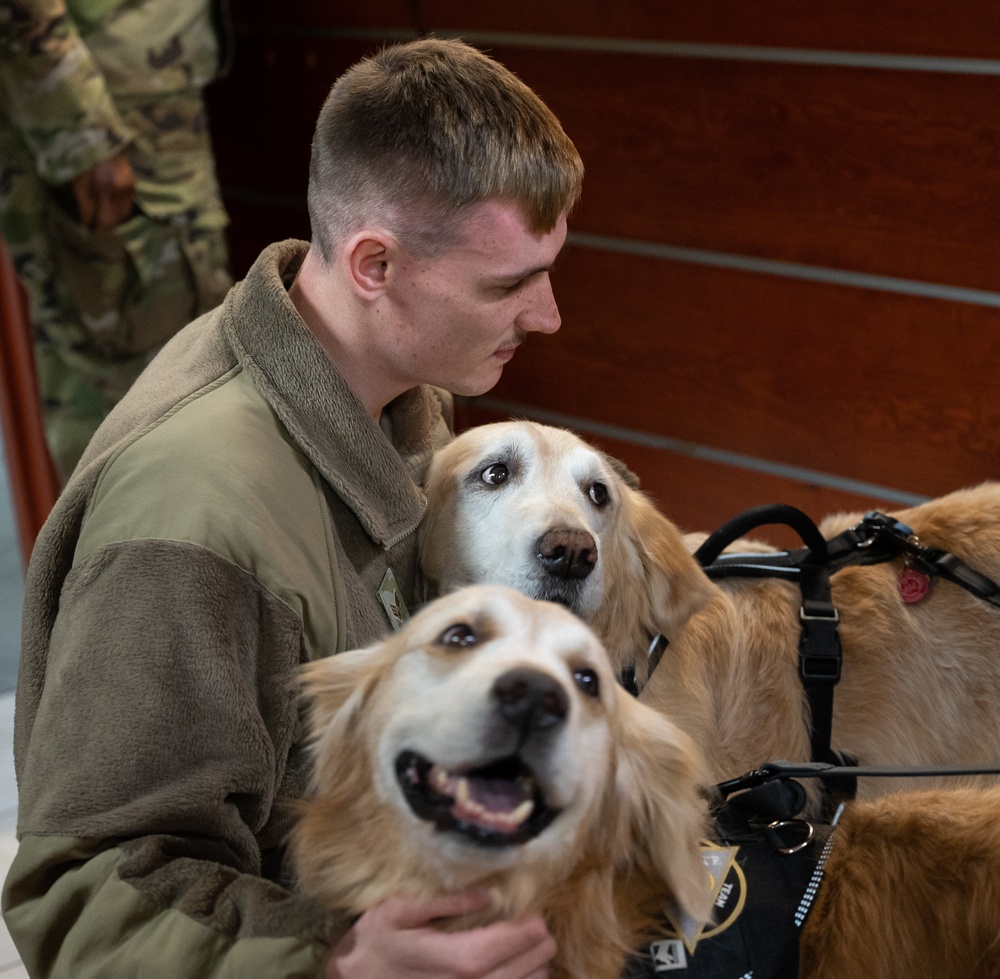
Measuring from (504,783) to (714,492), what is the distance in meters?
2.20

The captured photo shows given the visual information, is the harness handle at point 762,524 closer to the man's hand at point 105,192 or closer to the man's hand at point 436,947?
the man's hand at point 436,947

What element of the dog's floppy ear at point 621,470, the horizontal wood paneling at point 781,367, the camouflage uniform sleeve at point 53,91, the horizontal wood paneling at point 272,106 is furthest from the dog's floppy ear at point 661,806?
the horizontal wood paneling at point 272,106

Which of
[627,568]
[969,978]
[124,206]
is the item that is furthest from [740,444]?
[969,978]

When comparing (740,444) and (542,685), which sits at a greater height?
(542,685)

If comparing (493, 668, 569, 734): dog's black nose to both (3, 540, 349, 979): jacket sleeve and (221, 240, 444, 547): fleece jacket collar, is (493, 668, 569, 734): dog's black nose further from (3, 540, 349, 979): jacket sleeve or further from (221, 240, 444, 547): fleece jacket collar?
(221, 240, 444, 547): fleece jacket collar

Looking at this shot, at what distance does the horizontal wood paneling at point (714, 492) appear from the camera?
9.70 ft

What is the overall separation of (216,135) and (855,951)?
337cm

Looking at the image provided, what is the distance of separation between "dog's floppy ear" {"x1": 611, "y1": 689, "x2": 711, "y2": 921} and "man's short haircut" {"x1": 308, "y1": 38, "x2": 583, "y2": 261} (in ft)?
2.15

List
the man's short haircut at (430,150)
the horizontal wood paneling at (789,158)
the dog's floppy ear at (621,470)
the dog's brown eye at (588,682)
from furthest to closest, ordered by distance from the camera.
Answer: the horizontal wood paneling at (789,158)
the dog's floppy ear at (621,470)
the man's short haircut at (430,150)
the dog's brown eye at (588,682)

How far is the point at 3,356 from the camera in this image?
122 inches

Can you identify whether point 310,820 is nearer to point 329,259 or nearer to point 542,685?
point 542,685

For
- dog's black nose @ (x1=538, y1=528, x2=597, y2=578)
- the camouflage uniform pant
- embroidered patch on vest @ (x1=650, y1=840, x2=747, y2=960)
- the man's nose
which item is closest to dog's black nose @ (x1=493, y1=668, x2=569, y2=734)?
embroidered patch on vest @ (x1=650, y1=840, x2=747, y2=960)

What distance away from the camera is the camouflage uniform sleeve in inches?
96.8

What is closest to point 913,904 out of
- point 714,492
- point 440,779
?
point 440,779
